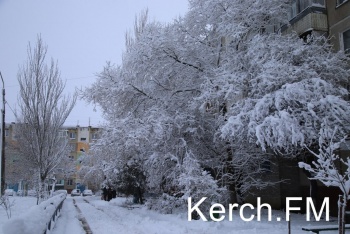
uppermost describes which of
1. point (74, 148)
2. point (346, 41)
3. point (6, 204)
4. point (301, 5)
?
point (301, 5)

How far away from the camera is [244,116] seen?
14.4 m

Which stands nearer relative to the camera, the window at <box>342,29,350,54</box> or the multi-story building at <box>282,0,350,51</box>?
the window at <box>342,29,350,54</box>

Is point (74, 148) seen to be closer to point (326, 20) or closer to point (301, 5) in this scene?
point (301, 5)

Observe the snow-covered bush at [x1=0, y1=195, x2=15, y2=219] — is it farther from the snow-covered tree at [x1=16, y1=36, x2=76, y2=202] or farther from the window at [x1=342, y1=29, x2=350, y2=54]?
the window at [x1=342, y1=29, x2=350, y2=54]

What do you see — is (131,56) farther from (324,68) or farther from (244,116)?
(324,68)

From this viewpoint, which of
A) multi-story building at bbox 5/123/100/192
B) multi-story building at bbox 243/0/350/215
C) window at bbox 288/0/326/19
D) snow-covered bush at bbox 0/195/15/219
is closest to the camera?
snow-covered bush at bbox 0/195/15/219

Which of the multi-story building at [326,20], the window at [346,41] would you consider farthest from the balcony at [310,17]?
the window at [346,41]

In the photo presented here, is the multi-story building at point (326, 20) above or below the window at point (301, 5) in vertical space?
below

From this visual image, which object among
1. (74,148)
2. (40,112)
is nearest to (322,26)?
(40,112)

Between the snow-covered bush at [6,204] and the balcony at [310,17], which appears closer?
the snow-covered bush at [6,204]

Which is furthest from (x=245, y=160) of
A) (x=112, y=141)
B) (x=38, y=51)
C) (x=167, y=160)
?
(x=38, y=51)

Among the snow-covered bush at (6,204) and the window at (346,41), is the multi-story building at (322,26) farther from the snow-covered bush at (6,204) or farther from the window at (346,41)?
the snow-covered bush at (6,204)

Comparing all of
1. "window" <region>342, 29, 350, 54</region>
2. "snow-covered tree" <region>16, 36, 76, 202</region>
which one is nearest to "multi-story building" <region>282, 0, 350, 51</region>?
"window" <region>342, 29, 350, 54</region>

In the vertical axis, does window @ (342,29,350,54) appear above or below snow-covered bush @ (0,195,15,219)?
above
